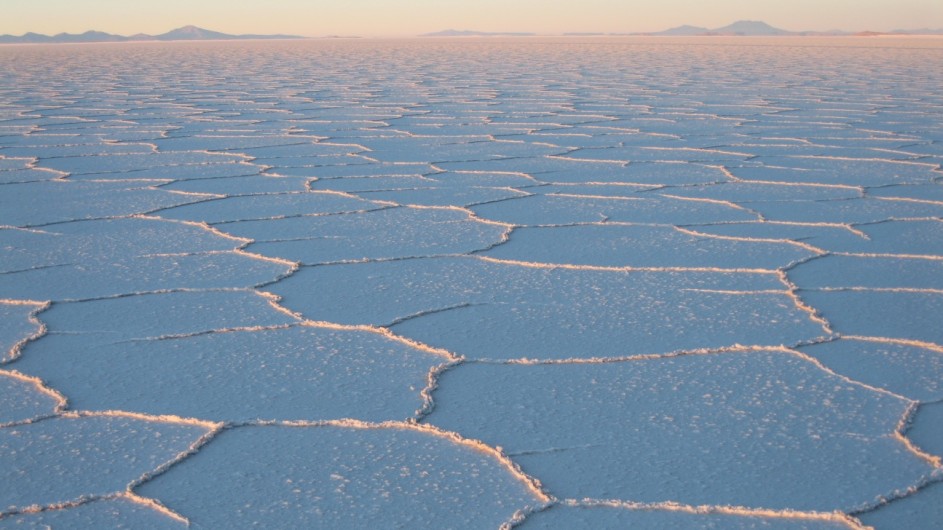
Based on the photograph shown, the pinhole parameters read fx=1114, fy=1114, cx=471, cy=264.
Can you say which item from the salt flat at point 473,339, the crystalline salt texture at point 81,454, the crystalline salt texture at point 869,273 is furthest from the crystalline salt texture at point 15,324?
the crystalline salt texture at point 869,273

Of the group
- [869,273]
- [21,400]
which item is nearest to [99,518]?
[21,400]

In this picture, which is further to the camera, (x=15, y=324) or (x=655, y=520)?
(x=15, y=324)

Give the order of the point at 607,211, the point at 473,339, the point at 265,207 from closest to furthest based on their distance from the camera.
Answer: the point at 473,339 → the point at 607,211 → the point at 265,207

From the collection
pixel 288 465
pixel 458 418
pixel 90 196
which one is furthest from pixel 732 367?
pixel 90 196

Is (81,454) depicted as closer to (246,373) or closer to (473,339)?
(246,373)

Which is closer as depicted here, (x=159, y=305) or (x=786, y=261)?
(x=159, y=305)

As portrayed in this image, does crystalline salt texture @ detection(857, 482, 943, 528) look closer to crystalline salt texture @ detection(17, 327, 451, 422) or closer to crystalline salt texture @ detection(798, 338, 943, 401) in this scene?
crystalline salt texture @ detection(798, 338, 943, 401)

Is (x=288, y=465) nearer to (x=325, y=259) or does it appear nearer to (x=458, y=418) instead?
(x=458, y=418)

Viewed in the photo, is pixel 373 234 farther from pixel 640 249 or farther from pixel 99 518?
pixel 99 518

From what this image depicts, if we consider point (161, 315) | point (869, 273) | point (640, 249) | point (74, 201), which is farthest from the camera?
point (74, 201)
